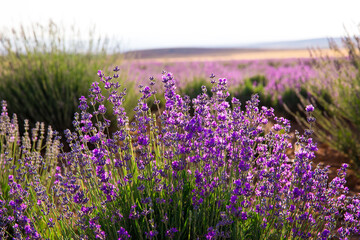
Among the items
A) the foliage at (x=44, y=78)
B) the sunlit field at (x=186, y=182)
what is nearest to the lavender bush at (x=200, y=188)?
the sunlit field at (x=186, y=182)

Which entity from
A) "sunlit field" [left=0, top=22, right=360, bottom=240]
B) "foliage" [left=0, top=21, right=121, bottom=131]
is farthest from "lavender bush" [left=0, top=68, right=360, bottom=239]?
Result: "foliage" [left=0, top=21, right=121, bottom=131]

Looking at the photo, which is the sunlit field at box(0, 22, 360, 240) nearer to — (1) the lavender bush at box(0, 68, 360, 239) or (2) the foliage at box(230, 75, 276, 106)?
(1) the lavender bush at box(0, 68, 360, 239)

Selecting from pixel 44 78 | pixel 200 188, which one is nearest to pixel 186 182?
pixel 200 188

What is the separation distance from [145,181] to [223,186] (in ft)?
1.62

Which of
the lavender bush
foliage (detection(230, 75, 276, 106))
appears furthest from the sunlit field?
foliage (detection(230, 75, 276, 106))

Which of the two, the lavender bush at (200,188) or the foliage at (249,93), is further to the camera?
the foliage at (249,93)

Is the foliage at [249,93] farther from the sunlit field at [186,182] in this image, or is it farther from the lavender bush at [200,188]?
the lavender bush at [200,188]

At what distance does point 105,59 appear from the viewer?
6781mm

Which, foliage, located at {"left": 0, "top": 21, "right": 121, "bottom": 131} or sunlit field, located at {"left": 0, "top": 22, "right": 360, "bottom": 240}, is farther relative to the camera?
foliage, located at {"left": 0, "top": 21, "right": 121, "bottom": 131}

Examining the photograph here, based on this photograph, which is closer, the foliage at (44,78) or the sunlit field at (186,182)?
the sunlit field at (186,182)

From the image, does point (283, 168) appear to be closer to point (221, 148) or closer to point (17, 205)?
point (221, 148)

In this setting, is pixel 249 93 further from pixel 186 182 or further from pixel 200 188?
pixel 200 188

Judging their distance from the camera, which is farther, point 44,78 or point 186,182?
point 44,78

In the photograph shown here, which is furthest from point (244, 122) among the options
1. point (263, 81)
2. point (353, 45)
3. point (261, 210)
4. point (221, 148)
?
point (263, 81)
